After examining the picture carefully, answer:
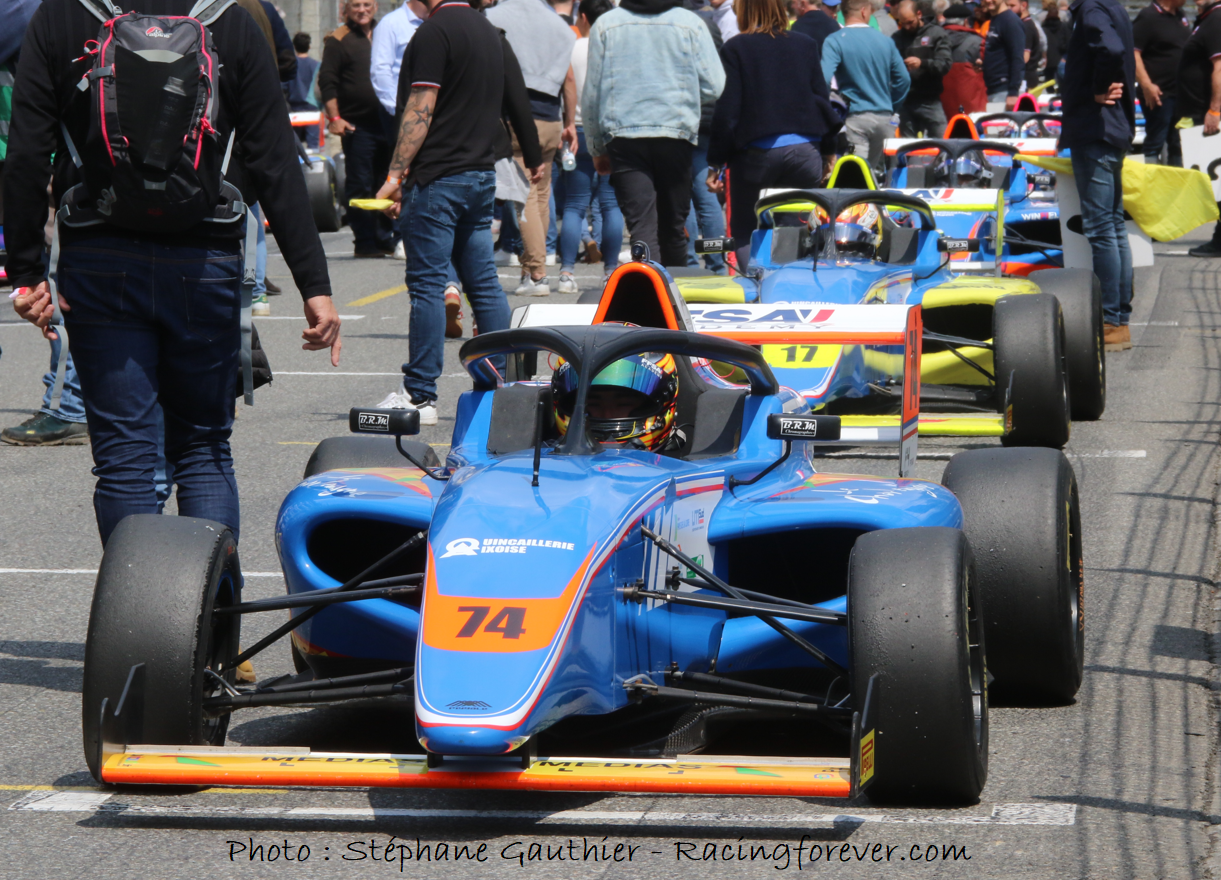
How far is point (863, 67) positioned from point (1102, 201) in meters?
4.30

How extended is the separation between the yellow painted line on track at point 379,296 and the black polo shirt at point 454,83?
5417mm

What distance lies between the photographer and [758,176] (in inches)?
446

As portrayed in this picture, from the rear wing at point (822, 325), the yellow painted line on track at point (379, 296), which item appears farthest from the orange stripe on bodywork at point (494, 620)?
the yellow painted line on track at point (379, 296)

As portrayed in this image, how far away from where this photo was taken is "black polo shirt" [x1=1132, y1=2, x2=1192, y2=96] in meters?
15.6

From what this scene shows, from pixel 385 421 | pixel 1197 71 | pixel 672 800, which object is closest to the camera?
pixel 672 800

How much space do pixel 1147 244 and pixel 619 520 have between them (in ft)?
27.7

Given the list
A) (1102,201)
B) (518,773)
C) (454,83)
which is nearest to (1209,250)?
(1102,201)

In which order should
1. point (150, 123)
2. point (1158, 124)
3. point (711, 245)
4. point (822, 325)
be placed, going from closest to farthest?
1. point (150, 123)
2. point (822, 325)
3. point (711, 245)
4. point (1158, 124)

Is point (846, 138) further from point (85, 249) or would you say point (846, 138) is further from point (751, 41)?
point (85, 249)

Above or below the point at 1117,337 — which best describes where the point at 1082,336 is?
above

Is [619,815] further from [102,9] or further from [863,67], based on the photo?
[863,67]

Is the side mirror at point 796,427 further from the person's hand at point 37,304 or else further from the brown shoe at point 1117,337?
the brown shoe at point 1117,337

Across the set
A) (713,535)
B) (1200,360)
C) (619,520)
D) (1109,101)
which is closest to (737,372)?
(713,535)

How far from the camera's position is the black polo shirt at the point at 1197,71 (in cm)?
1427
